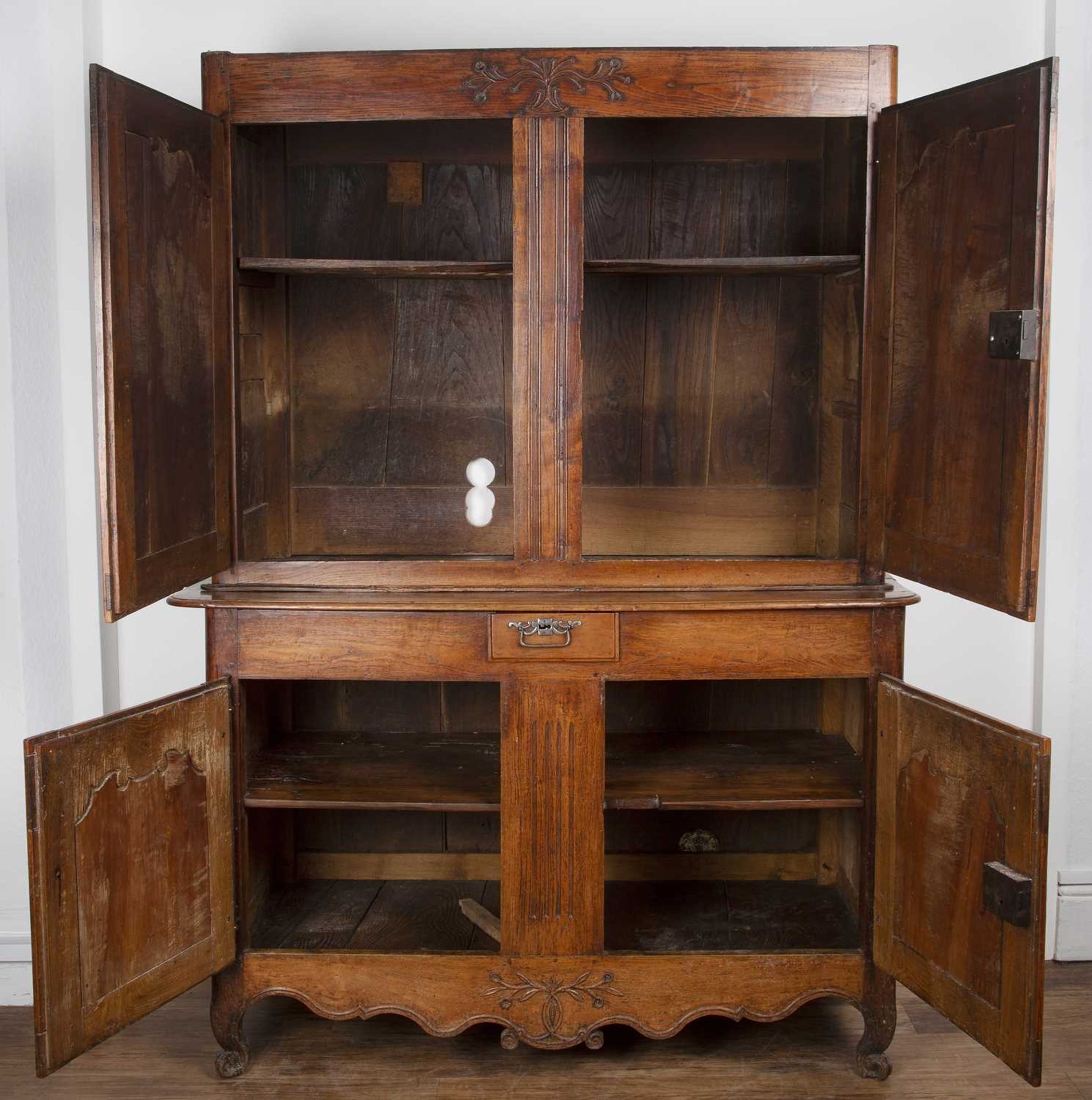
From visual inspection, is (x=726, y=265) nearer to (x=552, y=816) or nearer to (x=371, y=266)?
(x=371, y=266)

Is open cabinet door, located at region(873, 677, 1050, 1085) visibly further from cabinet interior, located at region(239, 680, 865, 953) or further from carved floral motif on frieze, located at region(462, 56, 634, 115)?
carved floral motif on frieze, located at region(462, 56, 634, 115)

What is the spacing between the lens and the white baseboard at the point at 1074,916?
130 inches

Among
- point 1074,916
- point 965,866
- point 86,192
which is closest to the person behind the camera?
point 965,866

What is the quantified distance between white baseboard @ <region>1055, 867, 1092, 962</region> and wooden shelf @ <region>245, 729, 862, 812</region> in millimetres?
767

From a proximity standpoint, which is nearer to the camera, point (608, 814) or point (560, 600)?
point (560, 600)

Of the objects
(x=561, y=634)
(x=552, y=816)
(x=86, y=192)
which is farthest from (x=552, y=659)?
(x=86, y=192)

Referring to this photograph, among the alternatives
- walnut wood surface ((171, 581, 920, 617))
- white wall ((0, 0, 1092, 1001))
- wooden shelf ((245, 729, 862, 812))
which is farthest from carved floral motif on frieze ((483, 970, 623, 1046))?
white wall ((0, 0, 1092, 1001))

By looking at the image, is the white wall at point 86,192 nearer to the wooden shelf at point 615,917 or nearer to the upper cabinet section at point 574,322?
the upper cabinet section at point 574,322

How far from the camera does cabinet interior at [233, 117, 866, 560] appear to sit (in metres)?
3.05

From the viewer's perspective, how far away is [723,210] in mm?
3094

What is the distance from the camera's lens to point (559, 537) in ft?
8.96

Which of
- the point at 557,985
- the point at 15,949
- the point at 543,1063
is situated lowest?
the point at 543,1063

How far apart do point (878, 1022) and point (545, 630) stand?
1115 millimetres

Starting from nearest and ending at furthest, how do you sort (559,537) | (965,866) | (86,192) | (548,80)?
(965,866) < (548,80) < (559,537) < (86,192)
